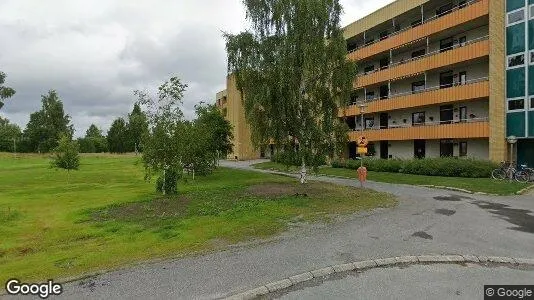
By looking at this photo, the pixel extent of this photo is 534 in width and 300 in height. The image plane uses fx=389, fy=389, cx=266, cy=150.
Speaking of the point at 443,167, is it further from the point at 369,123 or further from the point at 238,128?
the point at 238,128

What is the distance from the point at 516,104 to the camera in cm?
2922

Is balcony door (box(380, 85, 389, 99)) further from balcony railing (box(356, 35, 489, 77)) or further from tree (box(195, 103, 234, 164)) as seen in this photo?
tree (box(195, 103, 234, 164))

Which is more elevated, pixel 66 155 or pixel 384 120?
pixel 384 120

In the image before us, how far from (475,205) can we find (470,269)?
29.8ft

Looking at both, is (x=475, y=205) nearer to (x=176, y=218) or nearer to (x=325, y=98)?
(x=325, y=98)

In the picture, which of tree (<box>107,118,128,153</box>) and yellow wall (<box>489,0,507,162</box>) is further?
tree (<box>107,118,128,153</box>)

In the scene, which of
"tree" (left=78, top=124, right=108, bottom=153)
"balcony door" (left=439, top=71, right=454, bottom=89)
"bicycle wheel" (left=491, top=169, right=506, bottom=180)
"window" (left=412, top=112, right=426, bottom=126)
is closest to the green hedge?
"bicycle wheel" (left=491, top=169, right=506, bottom=180)

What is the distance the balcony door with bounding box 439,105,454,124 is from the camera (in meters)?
34.8

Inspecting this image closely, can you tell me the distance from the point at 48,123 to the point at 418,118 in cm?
8242

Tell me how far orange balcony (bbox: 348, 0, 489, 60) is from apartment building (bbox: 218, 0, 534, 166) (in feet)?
0.26

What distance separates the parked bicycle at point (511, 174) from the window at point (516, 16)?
11308 mm

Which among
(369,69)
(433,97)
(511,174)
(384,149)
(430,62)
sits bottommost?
(511,174)

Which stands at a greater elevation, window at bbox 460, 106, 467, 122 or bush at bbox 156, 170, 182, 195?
window at bbox 460, 106, 467, 122

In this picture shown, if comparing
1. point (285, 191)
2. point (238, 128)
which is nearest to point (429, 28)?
point (285, 191)
